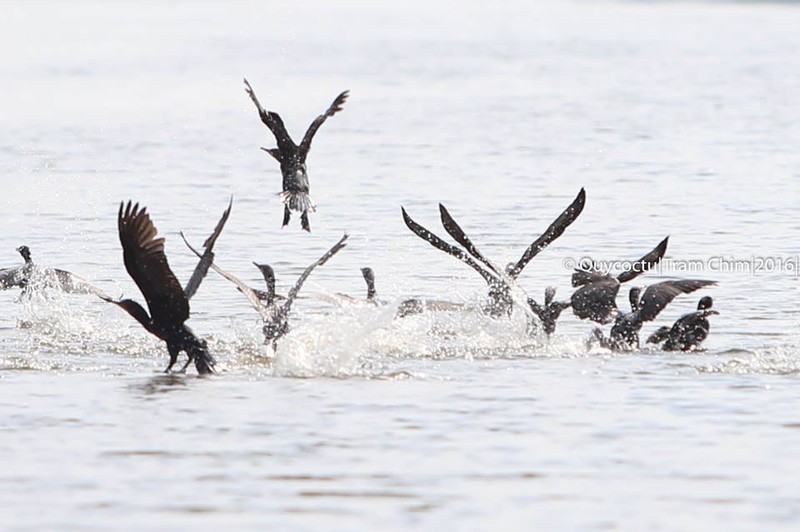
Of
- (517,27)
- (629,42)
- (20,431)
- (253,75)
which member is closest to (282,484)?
(20,431)

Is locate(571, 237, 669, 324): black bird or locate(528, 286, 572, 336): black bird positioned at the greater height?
locate(571, 237, 669, 324): black bird

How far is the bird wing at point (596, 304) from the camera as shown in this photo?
13.1 m

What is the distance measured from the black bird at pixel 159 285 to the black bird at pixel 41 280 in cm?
272

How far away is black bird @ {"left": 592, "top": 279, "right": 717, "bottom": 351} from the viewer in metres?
12.5

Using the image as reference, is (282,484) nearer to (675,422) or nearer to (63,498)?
(63,498)

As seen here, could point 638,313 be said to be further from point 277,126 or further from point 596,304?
point 277,126

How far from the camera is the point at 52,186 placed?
23922mm

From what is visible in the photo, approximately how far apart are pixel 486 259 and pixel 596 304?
3.24 feet

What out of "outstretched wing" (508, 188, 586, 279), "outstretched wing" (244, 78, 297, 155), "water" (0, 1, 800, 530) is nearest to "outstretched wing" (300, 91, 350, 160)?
"outstretched wing" (244, 78, 297, 155)

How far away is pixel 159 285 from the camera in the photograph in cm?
1113

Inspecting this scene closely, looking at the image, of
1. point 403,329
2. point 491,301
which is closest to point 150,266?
point 403,329

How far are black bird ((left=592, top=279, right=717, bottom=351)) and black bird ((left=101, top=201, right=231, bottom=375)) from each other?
306 centimetres

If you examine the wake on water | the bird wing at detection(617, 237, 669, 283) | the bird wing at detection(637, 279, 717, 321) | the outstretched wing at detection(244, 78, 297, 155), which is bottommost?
the wake on water

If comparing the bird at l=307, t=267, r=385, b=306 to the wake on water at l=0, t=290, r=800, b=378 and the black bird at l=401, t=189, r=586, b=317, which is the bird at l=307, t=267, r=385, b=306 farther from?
the black bird at l=401, t=189, r=586, b=317
